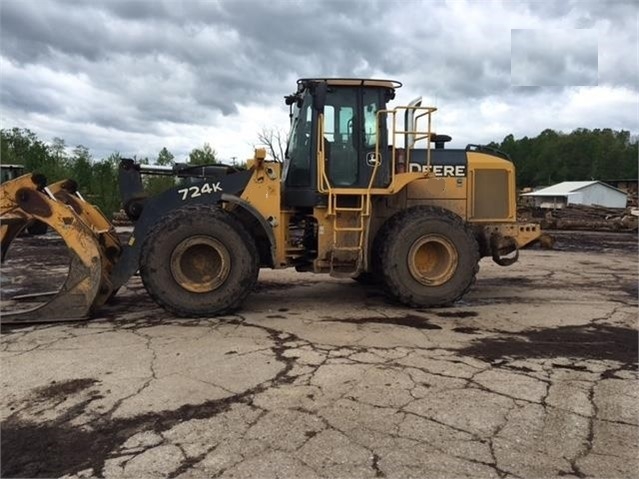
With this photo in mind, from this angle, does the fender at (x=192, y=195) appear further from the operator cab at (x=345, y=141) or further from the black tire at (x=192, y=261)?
the operator cab at (x=345, y=141)

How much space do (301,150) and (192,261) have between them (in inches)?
80.0

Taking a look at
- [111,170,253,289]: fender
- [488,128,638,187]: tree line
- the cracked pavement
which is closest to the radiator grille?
the cracked pavement

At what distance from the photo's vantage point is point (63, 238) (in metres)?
6.33

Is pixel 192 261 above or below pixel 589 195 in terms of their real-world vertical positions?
below

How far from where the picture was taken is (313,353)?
17.2ft

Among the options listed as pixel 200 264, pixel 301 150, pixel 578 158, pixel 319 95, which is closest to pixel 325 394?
pixel 200 264

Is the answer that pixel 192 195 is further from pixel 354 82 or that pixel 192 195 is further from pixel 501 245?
pixel 501 245

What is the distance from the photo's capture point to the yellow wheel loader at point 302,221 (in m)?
6.60

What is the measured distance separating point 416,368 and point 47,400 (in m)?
2.92

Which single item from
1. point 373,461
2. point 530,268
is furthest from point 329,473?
point 530,268

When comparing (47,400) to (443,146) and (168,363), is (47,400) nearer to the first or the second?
(168,363)

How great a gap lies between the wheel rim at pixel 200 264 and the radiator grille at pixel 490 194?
12.2 ft

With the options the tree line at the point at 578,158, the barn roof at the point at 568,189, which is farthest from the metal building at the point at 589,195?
the tree line at the point at 578,158

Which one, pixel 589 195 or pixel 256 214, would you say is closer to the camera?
pixel 256 214
